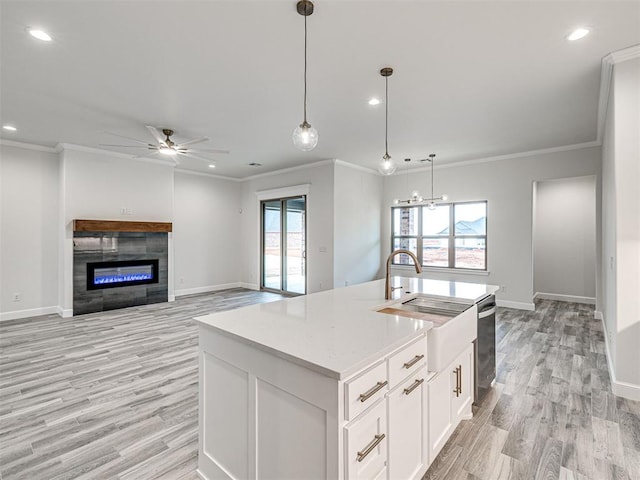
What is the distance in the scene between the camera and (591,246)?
6164mm

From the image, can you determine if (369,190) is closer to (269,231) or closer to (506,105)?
(269,231)

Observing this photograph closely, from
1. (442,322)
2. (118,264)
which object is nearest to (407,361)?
(442,322)

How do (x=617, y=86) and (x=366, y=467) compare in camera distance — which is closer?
(x=366, y=467)

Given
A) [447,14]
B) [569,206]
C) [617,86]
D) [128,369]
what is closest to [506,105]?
[617,86]

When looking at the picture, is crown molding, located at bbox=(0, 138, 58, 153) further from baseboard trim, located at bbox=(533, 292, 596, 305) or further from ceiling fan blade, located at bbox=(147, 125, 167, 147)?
baseboard trim, located at bbox=(533, 292, 596, 305)

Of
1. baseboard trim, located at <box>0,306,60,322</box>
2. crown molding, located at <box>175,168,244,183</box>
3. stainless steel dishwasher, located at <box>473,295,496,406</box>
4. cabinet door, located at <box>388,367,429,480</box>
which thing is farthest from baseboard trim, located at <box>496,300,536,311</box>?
baseboard trim, located at <box>0,306,60,322</box>

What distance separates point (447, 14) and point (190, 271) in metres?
6.78

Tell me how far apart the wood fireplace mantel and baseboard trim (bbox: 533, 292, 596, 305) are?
25.6 ft

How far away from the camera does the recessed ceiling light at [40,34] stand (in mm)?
2334

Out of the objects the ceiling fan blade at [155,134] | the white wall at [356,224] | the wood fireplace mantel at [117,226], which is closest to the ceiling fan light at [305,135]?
the ceiling fan blade at [155,134]

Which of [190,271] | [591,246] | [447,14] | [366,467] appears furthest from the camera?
[190,271]

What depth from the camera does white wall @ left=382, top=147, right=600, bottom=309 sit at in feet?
17.7

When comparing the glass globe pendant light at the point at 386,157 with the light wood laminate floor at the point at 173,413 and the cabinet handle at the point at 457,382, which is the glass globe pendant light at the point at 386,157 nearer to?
the cabinet handle at the point at 457,382

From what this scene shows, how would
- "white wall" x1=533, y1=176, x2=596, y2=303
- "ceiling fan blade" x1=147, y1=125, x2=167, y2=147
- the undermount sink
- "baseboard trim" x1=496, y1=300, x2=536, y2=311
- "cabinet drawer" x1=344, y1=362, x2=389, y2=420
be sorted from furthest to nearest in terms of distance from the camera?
1. "white wall" x1=533, y1=176, x2=596, y2=303
2. "baseboard trim" x1=496, y1=300, x2=536, y2=311
3. "ceiling fan blade" x1=147, y1=125, x2=167, y2=147
4. the undermount sink
5. "cabinet drawer" x1=344, y1=362, x2=389, y2=420
